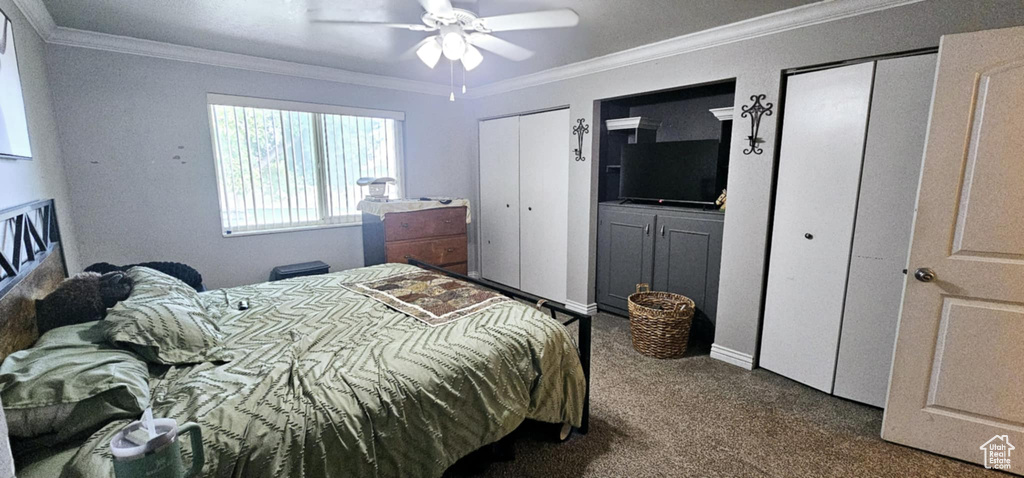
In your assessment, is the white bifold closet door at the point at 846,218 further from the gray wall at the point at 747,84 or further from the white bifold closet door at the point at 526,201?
the white bifold closet door at the point at 526,201

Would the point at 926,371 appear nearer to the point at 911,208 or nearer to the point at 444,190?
the point at 911,208

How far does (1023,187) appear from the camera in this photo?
1.66m

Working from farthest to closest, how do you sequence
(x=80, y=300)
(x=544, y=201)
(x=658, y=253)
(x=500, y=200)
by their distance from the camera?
(x=500, y=200) < (x=544, y=201) < (x=658, y=253) < (x=80, y=300)

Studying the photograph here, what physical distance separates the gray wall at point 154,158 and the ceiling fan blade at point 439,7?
223 centimetres

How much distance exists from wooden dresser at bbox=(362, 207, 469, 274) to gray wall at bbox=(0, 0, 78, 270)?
75.8 inches

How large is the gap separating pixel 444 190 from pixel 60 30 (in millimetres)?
2988

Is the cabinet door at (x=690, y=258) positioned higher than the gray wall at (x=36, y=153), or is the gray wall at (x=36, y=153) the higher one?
the gray wall at (x=36, y=153)

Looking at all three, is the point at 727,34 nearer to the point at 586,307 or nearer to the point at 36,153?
the point at 586,307

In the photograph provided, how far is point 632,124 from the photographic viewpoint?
11.3ft

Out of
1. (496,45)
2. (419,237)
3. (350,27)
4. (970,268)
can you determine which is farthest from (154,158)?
(970,268)

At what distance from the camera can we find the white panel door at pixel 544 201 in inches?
150

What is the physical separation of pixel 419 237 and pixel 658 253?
6.88ft

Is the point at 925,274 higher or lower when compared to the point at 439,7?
lower

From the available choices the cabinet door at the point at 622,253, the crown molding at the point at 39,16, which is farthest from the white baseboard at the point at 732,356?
the crown molding at the point at 39,16
